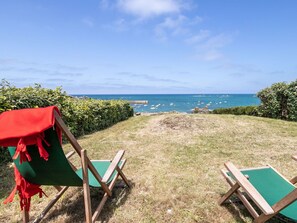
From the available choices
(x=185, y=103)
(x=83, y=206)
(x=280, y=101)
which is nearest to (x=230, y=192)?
(x=83, y=206)

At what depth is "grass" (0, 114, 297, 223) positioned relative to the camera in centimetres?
323

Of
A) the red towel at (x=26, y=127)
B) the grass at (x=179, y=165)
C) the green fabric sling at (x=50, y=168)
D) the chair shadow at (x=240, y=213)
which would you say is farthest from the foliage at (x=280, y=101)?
the red towel at (x=26, y=127)

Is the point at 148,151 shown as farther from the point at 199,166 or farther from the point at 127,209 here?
the point at 127,209

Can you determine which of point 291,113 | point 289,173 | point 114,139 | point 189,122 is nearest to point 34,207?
point 114,139

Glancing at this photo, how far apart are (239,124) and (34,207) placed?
768 cm

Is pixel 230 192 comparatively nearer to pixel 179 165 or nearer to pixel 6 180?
pixel 179 165

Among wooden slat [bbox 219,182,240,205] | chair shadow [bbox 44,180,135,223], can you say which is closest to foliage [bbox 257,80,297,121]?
wooden slat [bbox 219,182,240,205]

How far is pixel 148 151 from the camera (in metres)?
6.11

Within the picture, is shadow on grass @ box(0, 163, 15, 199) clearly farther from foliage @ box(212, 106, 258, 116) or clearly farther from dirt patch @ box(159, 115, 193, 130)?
foliage @ box(212, 106, 258, 116)

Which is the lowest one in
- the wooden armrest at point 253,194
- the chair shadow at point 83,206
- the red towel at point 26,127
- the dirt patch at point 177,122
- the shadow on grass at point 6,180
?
the shadow on grass at point 6,180

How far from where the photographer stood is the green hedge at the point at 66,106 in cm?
567

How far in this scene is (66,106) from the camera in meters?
7.88

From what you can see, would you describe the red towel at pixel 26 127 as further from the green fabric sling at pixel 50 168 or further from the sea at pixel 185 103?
the sea at pixel 185 103

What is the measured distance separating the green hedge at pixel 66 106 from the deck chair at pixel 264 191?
16.8ft
